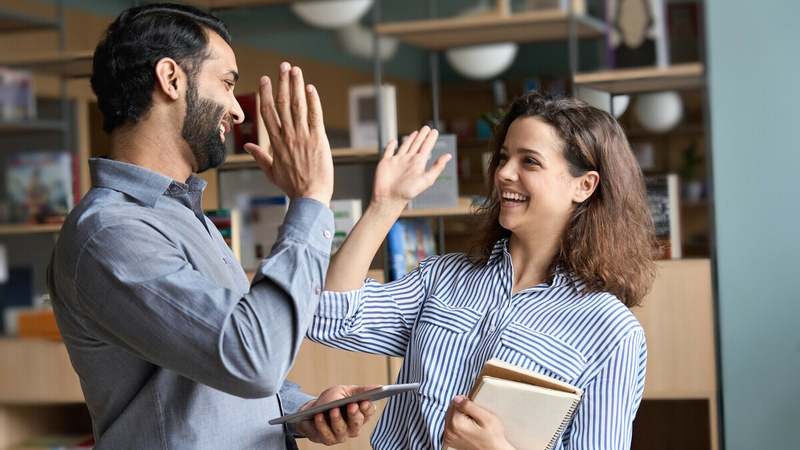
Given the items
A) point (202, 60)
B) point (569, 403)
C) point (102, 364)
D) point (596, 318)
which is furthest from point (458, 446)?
point (202, 60)

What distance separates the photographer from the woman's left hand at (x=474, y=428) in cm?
114

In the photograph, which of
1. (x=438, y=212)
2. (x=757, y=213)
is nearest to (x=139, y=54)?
(x=438, y=212)

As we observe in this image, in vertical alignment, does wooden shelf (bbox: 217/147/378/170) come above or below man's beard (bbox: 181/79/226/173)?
above

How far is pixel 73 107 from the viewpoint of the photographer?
4160 mm

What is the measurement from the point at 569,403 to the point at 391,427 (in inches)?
15.1

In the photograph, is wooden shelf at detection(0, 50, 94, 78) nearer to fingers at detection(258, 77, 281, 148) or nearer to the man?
the man

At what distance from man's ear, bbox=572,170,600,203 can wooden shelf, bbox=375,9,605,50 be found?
1691 millimetres

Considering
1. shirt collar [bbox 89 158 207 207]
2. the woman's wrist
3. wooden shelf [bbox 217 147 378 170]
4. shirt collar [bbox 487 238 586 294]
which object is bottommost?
shirt collar [bbox 487 238 586 294]

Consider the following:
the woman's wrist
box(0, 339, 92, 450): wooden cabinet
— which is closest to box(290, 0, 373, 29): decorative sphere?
box(0, 339, 92, 450): wooden cabinet

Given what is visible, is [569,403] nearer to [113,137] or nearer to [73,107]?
[113,137]

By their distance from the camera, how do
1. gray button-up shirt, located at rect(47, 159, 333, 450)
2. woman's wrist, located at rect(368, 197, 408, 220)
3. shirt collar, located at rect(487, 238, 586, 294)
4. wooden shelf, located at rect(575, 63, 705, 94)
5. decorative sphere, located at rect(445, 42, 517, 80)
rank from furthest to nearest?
decorative sphere, located at rect(445, 42, 517, 80)
wooden shelf, located at rect(575, 63, 705, 94)
shirt collar, located at rect(487, 238, 586, 294)
woman's wrist, located at rect(368, 197, 408, 220)
gray button-up shirt, located at rect(47, 159, 333, 450)

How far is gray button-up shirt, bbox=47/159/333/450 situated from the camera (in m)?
Answer: 0.91

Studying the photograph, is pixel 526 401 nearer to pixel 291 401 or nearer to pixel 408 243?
pixel 291 401

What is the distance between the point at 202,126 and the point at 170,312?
321 millimetres
